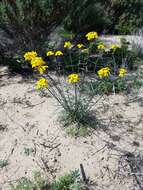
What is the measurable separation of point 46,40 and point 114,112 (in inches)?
73.4

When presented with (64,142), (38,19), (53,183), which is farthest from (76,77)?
(38,19)

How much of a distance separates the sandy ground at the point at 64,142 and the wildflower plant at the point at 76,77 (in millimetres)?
179

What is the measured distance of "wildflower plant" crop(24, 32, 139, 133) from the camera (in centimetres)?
425

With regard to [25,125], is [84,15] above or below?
above

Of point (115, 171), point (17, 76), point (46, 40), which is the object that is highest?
point (46, 40)

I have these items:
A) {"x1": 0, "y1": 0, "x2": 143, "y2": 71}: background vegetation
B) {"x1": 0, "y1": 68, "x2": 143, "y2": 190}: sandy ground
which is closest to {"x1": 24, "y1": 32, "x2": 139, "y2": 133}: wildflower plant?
{"x1": 0, "y1": 68, "x2": 143, "y2": 190}: sandy ground

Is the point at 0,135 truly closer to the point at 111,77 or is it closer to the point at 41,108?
the point at 41,108

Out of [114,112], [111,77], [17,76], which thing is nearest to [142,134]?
[114,112]

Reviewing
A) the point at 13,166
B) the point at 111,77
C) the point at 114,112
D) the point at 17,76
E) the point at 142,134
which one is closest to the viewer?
the point at 13,166

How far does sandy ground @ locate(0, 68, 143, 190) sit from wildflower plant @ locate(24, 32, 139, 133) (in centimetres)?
18

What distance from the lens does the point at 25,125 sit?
15.3 feet

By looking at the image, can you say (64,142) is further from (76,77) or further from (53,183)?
(76,77)

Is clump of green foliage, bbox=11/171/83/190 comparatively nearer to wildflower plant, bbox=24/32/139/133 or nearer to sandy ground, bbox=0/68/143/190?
sandy ground, bbox=0/68/143/190

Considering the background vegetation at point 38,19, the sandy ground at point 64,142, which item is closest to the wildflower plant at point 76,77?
the sandy ground at point 64,142
